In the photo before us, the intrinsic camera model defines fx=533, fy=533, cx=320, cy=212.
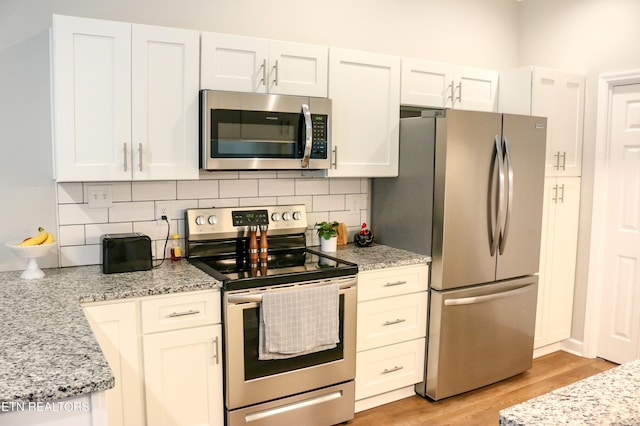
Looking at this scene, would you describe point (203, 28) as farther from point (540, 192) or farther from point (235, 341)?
point (540, 192)

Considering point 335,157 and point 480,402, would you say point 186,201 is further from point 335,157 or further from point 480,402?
point 480,402

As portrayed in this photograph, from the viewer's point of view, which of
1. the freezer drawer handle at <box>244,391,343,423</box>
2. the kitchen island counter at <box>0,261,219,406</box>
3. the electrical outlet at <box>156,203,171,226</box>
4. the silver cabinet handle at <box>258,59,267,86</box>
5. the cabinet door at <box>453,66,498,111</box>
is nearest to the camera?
the kitchen island counter at <box>0,261,219,406</box>

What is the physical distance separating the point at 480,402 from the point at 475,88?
2096 millimetres

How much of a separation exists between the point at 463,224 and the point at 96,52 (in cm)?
219

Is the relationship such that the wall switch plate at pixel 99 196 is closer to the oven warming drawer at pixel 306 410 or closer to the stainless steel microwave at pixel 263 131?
the stainless steel microwave at pixel 263 131

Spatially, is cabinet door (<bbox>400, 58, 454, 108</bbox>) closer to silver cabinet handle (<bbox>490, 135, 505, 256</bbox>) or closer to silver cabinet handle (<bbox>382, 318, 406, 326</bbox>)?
silver cabinet handle (<bbox>490, 135, 505, 256</bbox>)

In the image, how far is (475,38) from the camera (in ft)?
13.6

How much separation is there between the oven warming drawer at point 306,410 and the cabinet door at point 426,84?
1.82m

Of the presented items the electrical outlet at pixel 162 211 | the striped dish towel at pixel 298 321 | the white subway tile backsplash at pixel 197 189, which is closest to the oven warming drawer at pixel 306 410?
the striped dish towel at pixel 298 321

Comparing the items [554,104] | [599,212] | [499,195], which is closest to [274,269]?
[499,195]

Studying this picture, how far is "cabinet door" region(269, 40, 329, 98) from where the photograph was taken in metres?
2.93

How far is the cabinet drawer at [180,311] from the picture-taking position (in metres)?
2.43

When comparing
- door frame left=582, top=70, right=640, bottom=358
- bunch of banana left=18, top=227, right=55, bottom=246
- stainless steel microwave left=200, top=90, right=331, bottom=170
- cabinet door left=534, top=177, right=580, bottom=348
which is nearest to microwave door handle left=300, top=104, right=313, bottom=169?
stainless steel microwave left=200, top=90, right=331, bottom=170

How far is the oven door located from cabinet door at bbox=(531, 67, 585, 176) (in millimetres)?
1927
